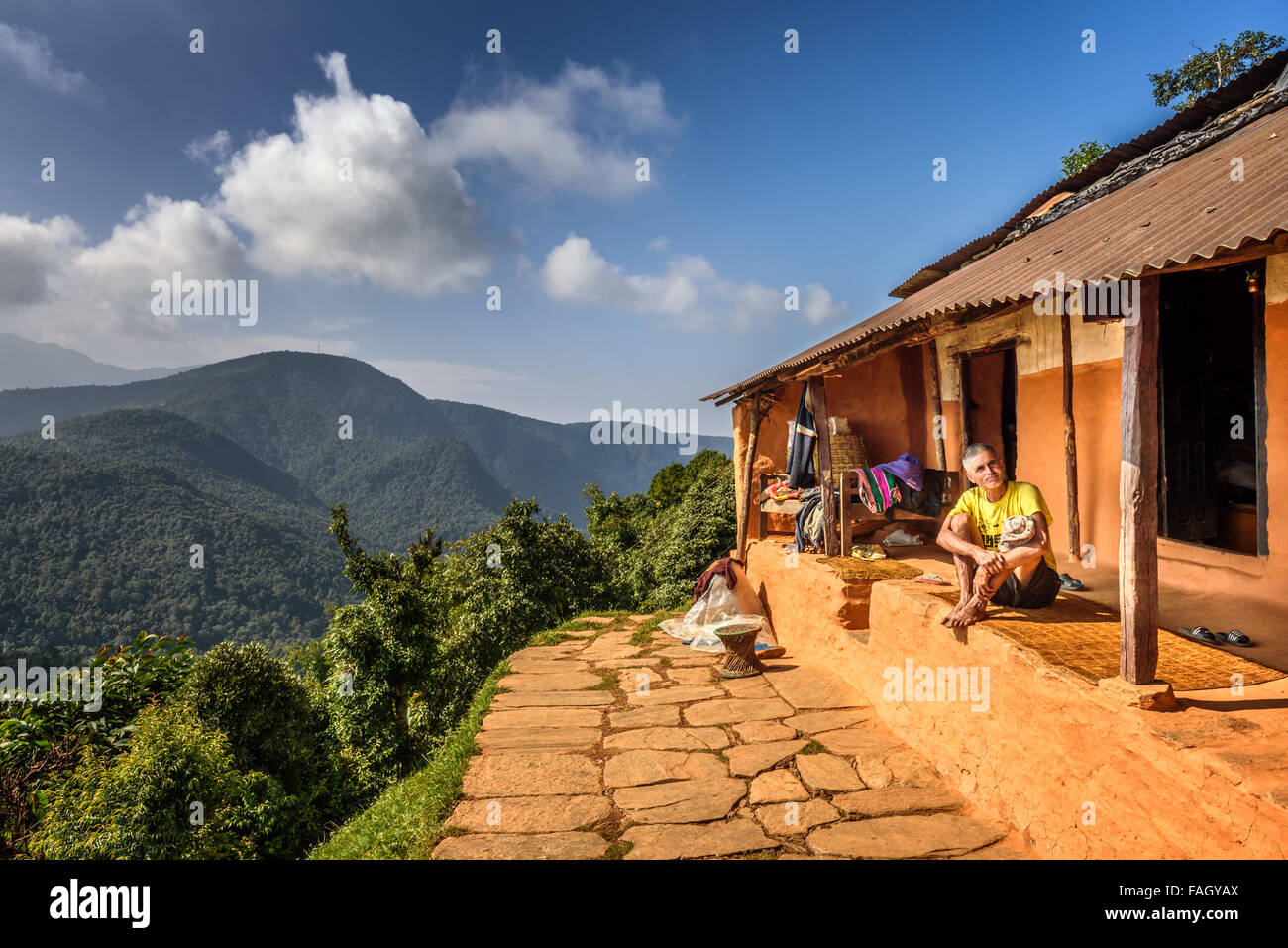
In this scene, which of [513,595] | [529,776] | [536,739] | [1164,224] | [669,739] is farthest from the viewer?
[513,595]

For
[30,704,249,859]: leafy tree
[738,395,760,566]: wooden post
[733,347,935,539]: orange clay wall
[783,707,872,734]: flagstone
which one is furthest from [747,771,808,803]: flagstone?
[30,704,249,859]: leafy tree

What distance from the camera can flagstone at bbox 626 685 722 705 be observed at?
5.64m

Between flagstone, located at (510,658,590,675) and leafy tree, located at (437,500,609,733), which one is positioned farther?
leafy tree, located at (437,500,609,733)

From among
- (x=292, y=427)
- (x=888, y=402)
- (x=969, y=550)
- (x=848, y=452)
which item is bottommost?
(x=969, y=550)

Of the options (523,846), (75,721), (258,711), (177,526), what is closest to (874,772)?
(523,846)

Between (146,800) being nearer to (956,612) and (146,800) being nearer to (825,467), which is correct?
(825,467)

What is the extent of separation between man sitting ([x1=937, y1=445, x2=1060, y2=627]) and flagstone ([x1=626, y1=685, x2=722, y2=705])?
2.54 m

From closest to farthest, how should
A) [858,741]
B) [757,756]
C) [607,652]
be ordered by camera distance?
[757,756]
[858,741]
[607,652]

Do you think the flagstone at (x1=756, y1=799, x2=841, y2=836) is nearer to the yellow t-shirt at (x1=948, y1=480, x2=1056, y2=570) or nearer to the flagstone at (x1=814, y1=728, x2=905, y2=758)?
the flagstone at (x1=814, y1=728, x2=905, y2=758)

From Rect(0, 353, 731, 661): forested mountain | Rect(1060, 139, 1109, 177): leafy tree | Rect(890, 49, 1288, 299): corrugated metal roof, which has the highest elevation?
Rect(1060, 139, 1109, 177): leafy tree

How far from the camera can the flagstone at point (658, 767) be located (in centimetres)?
417

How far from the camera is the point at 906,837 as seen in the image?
3.29 m

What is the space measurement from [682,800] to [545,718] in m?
1.88
